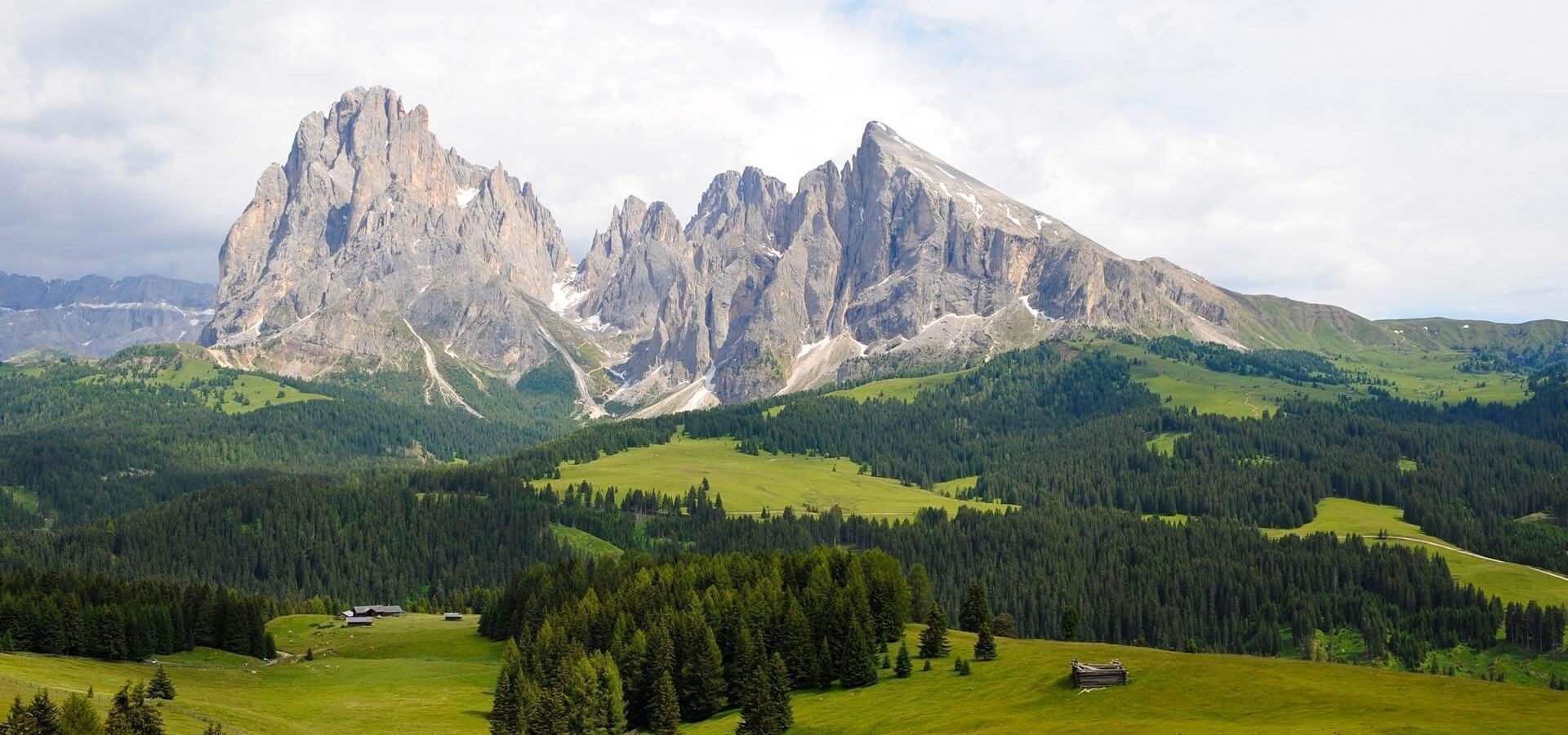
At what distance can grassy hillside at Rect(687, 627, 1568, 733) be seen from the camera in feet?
228

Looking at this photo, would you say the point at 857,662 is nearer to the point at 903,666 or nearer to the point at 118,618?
the point at 903,666

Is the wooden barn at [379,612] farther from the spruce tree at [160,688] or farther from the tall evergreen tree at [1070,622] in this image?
the tall evergreen tree at [1070,622]

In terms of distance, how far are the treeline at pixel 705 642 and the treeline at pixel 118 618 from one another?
3414 centimetres

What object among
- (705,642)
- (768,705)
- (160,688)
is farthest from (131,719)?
(705,642)

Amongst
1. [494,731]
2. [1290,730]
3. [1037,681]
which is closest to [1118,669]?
[1037,681]

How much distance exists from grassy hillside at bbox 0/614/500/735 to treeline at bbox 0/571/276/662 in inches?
128

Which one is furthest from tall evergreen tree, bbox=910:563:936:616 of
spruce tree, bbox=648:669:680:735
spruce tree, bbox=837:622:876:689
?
spruce tree, bbox=648:669:680:735

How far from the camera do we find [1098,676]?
86188 millimetres

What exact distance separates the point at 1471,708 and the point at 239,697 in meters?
96.9

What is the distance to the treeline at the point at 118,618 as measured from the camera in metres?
118

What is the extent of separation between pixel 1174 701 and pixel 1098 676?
271 inches

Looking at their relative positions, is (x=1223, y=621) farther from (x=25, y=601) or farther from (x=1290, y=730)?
(x=25, y=601)

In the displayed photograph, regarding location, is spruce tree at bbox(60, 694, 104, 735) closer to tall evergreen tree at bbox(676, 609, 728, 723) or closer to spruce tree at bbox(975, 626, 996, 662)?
tall evergreen tree at bbox(676, 609, 728, 723)

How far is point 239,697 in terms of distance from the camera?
107m
